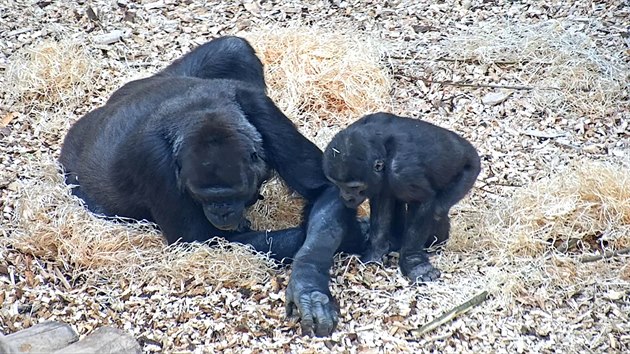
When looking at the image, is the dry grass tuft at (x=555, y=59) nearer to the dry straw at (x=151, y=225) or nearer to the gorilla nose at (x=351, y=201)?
the dry straw at (x=151, y=225)

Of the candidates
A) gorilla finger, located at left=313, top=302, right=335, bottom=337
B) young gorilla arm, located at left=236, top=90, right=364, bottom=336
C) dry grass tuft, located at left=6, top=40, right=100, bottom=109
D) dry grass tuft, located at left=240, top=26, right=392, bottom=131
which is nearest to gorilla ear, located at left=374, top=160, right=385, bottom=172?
young gorilla arm, located at left=236, top=90, right=364, bottom=336

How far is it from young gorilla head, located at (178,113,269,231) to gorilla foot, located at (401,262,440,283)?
80 cm

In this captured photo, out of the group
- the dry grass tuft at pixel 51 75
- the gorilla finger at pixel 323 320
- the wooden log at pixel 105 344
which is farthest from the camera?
the dry grass tuft at pixel 51 75

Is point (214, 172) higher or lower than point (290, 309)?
higher

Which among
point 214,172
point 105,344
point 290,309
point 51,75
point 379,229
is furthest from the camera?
point 51,75

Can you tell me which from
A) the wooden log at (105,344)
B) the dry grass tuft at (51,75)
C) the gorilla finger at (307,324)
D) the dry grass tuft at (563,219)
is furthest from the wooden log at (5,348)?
the dry grass tuft at (51,75)

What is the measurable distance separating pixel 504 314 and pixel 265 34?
2.95 meters

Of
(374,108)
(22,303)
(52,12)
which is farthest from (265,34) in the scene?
(22,303)

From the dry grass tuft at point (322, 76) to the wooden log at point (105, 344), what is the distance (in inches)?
99.6

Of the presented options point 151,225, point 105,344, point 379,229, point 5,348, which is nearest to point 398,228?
point 379,229

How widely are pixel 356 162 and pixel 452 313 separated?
0.74 m

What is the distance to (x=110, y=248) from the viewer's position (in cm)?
491

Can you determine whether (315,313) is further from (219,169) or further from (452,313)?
(219,169)

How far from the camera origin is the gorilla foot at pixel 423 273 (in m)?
4.50
